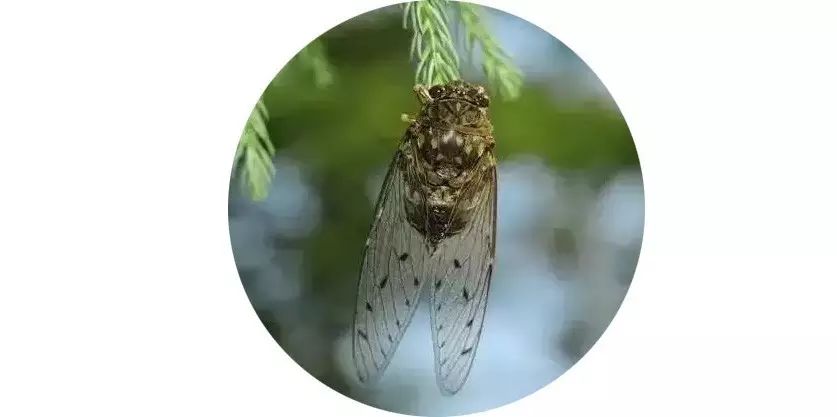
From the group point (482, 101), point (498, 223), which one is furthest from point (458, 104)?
point (498, 223)

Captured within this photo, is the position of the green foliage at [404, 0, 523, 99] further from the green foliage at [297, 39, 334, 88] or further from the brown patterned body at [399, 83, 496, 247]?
the green foliage at [297, 39, 334, 88]

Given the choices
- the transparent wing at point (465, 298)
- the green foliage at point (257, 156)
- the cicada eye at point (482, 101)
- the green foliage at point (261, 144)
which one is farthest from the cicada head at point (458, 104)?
the green foliage at point (257, 156)

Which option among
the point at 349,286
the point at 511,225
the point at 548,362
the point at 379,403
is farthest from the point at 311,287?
the point at 548,362

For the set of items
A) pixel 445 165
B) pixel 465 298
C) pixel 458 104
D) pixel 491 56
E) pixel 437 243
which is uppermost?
pixel 491 56

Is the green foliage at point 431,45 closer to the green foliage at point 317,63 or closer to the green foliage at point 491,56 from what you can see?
the green foliage at point 491,56

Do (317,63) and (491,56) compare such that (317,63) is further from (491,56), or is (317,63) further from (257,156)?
(491,56)

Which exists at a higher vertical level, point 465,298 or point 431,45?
point 431,45
